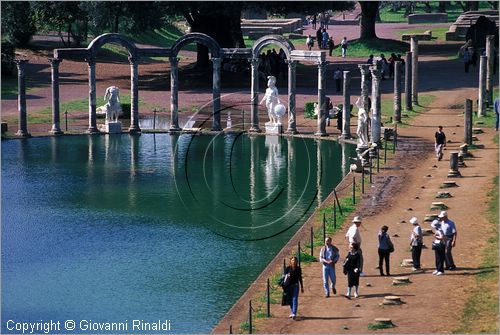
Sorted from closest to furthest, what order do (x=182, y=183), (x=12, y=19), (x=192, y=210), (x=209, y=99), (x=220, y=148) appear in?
(x=192, y=210) → (x=182, y=183) → (x=220, y=148) → (x=209, y=99) → (x=12, y=19)

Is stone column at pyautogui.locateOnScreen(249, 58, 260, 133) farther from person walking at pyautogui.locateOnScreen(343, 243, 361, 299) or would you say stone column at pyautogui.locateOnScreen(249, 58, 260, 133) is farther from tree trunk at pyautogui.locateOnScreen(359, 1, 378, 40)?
tree trunk at pyautogui.locateOnScreen(359, 1, 378, 40)

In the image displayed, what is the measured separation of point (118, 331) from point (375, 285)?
7396mm

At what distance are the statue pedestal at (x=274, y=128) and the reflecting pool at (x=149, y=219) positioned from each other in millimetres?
911

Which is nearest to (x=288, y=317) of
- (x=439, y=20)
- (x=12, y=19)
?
(x=12, y=19)

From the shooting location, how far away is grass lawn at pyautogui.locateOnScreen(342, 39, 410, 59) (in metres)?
93.7

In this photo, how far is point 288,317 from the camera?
31281 mm

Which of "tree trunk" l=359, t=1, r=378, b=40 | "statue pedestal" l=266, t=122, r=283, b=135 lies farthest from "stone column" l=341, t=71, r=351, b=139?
"tree trunk" l=359, t=1, r=378, b=40

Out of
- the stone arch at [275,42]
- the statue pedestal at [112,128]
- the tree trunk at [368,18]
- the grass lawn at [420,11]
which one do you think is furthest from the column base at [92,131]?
the grass lawn at [420,11]

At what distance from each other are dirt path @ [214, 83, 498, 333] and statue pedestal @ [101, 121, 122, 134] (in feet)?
50.3

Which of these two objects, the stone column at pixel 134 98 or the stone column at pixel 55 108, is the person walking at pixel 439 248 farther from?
the stone column at pixel 55 108

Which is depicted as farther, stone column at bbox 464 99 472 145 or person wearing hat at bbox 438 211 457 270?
stone column at bbox 464 99 472 145

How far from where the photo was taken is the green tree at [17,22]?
3460 inches

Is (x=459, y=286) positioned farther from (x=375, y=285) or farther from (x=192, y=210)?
(x=192, y=210)

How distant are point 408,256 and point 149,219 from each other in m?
11.2
